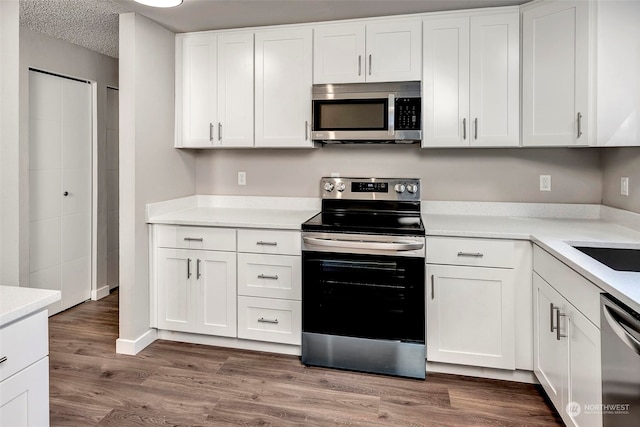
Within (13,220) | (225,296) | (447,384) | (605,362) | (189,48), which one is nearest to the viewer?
(605,362)

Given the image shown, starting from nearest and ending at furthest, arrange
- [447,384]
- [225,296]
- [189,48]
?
[447,384] → [225,296] → [189,48]

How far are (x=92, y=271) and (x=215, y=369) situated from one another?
1.96 meters

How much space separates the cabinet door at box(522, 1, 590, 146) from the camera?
89.0 inches

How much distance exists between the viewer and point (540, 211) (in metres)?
2.82

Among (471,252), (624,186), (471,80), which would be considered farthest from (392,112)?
(624,186)

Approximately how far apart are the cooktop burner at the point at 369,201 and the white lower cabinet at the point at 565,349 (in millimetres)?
866

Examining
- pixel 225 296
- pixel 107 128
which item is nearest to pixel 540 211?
pixel 225 296

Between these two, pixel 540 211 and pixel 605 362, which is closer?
pixel 605 362

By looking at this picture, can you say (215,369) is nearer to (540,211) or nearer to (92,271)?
(92,271)

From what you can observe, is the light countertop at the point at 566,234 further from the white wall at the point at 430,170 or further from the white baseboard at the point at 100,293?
the white baseboard at the point at 100,293

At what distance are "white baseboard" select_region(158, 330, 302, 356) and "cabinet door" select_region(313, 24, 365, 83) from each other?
5.94 ft

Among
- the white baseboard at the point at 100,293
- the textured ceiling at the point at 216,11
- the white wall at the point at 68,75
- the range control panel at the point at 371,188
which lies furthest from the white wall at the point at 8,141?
the white baseboard at the point at 100,293

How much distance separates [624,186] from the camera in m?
2.43

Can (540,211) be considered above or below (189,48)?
below
